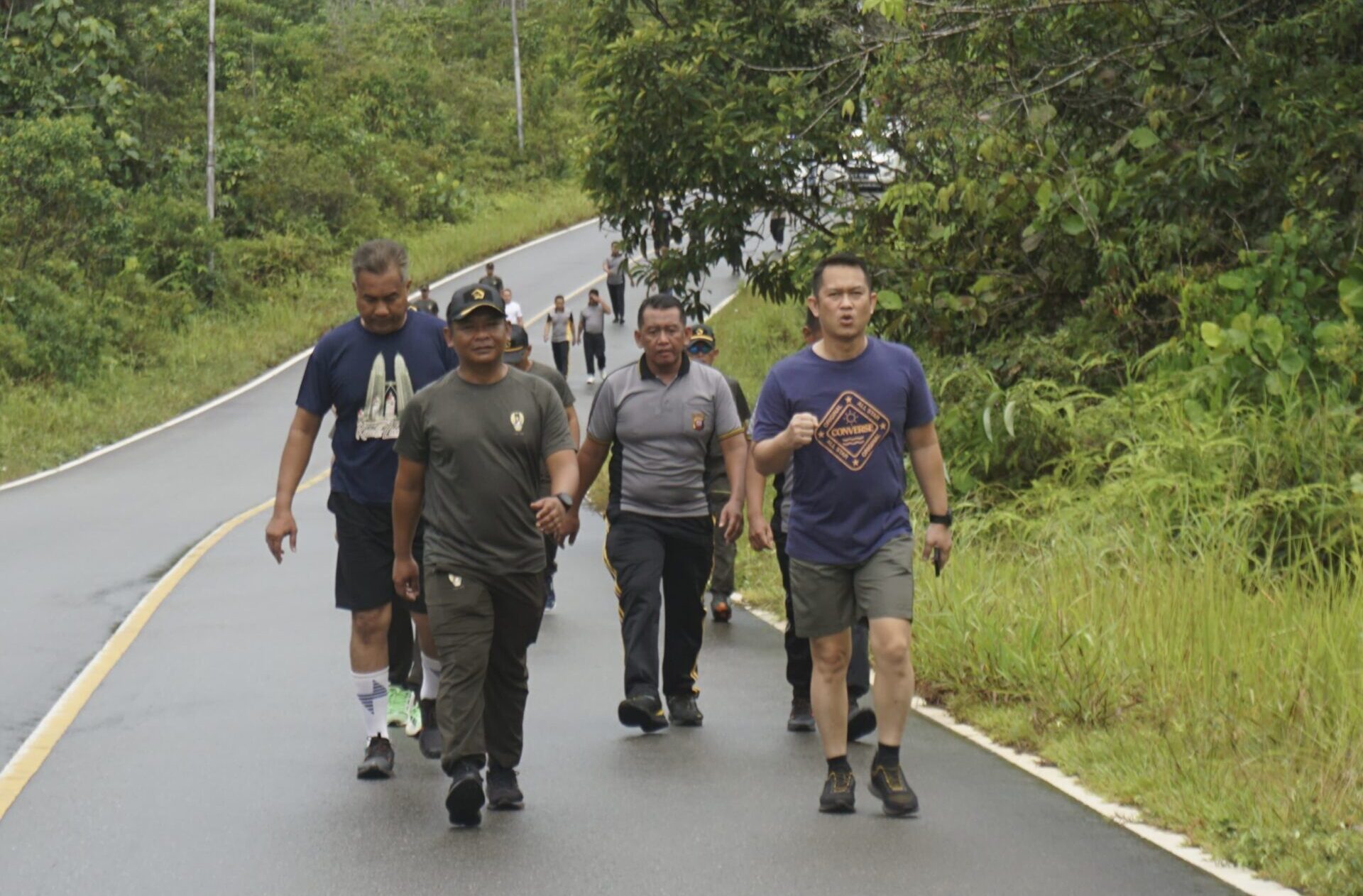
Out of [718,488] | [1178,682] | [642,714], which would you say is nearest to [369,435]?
[642,714]

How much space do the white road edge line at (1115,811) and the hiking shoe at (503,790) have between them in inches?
80.2

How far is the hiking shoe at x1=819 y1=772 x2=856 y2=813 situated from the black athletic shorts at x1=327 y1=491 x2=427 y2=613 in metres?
1.79

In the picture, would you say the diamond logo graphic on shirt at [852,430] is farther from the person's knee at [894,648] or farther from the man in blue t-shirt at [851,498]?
the person's knee at [894,648]

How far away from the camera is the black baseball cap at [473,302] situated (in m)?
6.86

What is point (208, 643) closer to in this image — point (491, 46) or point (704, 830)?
point (704, 830)

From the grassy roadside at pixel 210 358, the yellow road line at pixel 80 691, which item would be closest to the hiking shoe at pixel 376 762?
the yellow road line at pixel 80 691

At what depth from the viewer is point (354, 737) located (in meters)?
8.55

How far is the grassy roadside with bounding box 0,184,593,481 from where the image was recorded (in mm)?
26078

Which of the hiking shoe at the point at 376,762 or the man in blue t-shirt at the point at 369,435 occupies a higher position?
the man in blue t-shirt at the point at 369,435

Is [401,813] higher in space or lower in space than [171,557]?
higher

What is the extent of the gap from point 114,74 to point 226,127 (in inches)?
231

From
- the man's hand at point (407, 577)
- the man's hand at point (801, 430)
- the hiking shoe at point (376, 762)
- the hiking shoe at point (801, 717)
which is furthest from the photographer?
the hiking shoe at point (801, 717)

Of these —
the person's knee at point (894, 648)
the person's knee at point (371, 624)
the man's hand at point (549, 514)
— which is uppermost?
the man's hand at point (549, 514)

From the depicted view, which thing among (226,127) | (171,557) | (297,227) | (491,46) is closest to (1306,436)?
(171,557)
